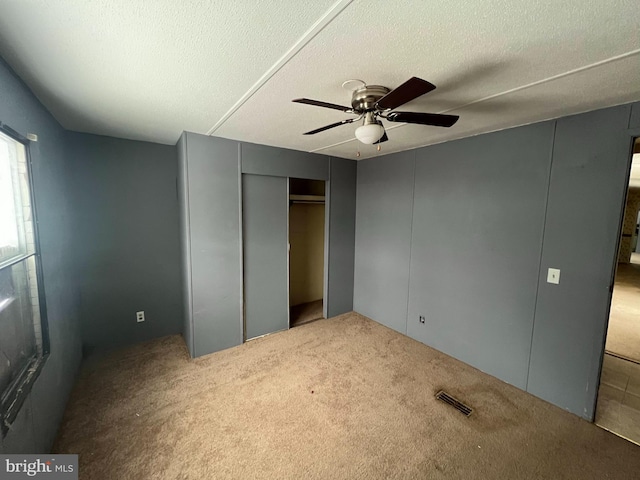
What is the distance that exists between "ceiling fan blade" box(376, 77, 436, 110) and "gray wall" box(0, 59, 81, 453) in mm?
1896

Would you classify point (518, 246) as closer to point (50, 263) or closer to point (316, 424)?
point (316, 424)

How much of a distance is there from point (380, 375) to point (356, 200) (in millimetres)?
2329

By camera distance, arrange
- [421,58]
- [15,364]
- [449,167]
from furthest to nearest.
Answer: [449,167] → [15,364] → [421,58]

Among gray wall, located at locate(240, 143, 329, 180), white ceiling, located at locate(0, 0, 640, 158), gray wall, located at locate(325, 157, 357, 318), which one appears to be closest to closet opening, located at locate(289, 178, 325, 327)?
gray wall, located at locate(325, 157, 357, 318)

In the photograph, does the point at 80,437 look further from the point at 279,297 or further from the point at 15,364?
the point at 279,297

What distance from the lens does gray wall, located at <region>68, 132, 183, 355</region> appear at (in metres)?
2.66

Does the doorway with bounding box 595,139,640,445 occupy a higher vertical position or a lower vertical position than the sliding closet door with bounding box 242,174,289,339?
lower

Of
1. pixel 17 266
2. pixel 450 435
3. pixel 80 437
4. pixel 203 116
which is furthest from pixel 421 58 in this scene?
pixel 80 437

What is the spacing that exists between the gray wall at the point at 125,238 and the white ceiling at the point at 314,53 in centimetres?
81

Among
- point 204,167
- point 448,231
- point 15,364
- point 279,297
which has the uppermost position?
point 204,167

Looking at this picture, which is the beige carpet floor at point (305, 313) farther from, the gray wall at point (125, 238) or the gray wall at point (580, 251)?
the gray wall at point (580, 251)

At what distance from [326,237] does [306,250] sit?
0.70 m

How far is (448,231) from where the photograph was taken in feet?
9.01

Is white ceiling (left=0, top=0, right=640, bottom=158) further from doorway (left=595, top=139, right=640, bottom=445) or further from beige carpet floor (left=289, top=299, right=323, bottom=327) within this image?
beige carpet floor (left=289, top=299, right=323, bottom=327)
